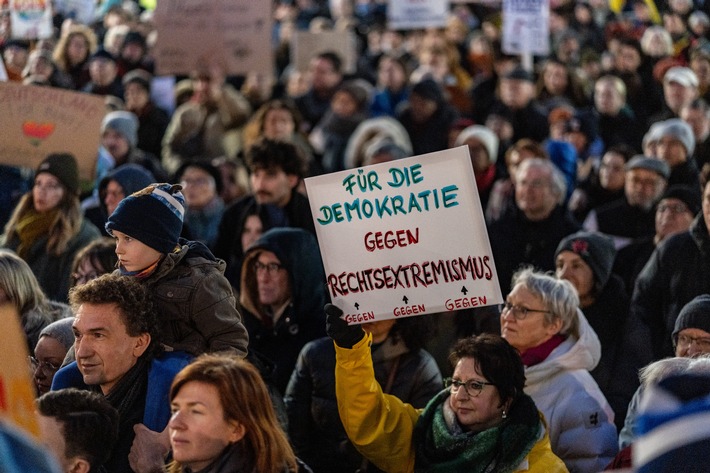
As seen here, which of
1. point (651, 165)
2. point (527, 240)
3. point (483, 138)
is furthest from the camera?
point (483, 138)

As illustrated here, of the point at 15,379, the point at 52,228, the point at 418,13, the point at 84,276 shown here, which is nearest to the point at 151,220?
the point at 15,379

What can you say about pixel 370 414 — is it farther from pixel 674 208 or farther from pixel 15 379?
pixel 674 208

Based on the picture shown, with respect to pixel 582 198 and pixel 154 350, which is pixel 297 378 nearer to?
pixel 154 350

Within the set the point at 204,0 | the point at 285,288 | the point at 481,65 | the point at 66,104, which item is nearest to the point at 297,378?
the point at 285,288

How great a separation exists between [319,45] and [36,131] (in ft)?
21.4

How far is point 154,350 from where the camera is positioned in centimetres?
416

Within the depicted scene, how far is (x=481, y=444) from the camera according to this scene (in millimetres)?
4332

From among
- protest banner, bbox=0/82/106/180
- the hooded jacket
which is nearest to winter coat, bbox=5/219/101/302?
protest banner, bbox=0/82/106/180

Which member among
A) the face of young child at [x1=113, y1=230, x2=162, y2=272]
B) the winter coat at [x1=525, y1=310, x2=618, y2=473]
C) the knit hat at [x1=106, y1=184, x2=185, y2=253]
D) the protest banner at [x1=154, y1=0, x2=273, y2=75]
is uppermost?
the protest banner at [x1=154, y1=0, x2=273, y2=75]

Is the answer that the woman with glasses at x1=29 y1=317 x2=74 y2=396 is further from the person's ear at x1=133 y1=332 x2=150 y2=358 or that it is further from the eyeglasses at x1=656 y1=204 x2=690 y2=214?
the eyeglasses at x1=656 y1=204 x2=690 y2=214

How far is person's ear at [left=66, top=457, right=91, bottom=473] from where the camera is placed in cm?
373

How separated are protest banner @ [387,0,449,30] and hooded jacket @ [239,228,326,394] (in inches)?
333

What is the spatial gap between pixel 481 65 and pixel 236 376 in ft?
38.3

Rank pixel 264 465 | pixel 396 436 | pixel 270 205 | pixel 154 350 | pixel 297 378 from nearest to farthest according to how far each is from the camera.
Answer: pixel 264 465
pixel 154 350
pixel 396 436
pixel 297 378
pixel 270 205
